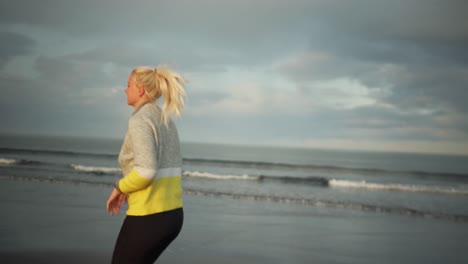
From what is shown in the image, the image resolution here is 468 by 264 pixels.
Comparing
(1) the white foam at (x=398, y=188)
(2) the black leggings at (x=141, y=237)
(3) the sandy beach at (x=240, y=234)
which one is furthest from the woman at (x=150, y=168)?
(1) the white foam at (x=398, y=188)

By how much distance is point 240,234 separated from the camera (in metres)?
7.88

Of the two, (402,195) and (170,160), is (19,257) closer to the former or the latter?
(170,160)

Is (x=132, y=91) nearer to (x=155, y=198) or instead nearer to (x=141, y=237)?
(x=155, y=198)

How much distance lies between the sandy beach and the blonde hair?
4.03 meters

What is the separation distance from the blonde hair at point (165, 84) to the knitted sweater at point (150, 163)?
0.23 feet

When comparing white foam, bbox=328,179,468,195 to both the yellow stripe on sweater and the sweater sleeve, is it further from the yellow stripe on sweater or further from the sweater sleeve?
the sweater sleeve

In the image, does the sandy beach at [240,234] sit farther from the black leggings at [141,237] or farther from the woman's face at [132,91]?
the woman's face at [132,91]

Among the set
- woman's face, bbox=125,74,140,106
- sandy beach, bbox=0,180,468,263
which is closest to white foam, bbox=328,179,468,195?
sandy beach, bbox=0,180,468,263

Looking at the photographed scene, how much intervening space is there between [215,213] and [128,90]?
7804 mm

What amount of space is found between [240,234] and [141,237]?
5647 millimetres

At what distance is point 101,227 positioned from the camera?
313 inches

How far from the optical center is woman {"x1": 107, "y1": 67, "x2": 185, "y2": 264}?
2328mm

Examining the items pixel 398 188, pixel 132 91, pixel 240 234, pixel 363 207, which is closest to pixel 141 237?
pixel 132 91

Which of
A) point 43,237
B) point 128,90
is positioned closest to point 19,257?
point 43,237
